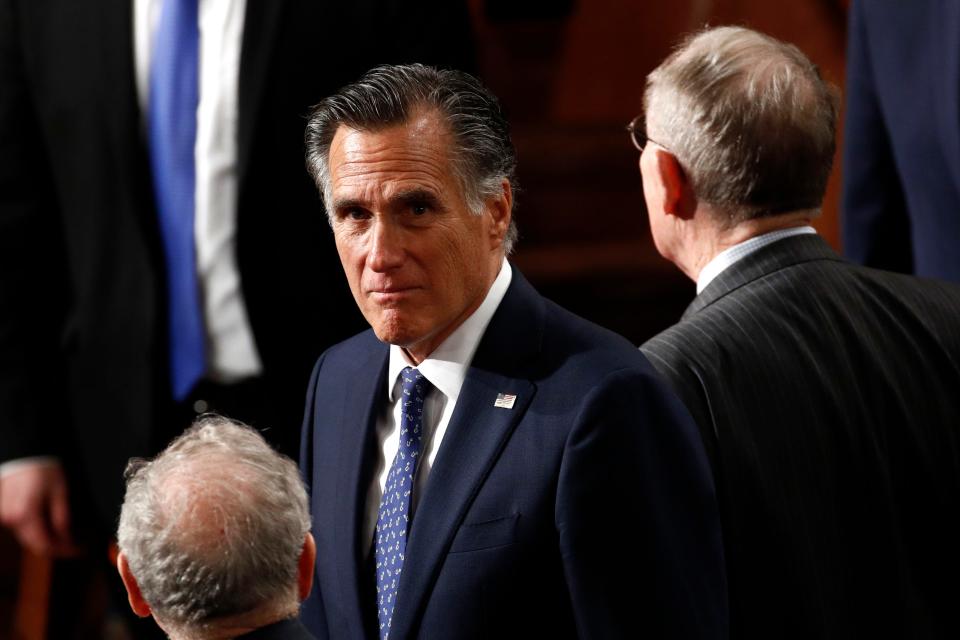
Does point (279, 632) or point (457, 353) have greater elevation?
point (457, 353)

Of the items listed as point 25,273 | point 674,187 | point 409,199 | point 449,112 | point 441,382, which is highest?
point 449,112

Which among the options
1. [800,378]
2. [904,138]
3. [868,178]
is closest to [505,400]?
[800,378]

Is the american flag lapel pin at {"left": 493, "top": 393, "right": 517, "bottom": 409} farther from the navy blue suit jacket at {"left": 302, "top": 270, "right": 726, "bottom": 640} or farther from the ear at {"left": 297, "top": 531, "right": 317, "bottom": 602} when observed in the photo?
the ear at {"left": 297, "top": 531, "right": 317, "bottom": 602}

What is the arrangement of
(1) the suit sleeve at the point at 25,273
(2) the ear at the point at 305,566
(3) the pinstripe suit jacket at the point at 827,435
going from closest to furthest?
(2) the ear at the point at 305,566 → (3) the pinstripe suit jacket at the point at 827,435 → (1) the suit sleeve at the point at 25,273

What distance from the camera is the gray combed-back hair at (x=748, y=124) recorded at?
2242 millimetres

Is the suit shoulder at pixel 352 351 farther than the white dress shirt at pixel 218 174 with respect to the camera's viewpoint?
No

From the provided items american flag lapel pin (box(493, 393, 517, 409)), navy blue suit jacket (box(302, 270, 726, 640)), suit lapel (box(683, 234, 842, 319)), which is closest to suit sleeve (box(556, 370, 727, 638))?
navy blue suit jacket (box(302, 270, 726, 640))

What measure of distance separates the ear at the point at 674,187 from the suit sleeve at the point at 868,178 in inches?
43.2

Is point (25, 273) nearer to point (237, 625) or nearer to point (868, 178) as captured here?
point (237, 625)

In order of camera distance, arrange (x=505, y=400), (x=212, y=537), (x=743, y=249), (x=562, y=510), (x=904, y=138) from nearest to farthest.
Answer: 1. (x=212, y=537)
2. (x=562, y=510)
3. (x=505, y=400)
4. (x=743, y=249)
5. (x=904, y=138)

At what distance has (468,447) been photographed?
192cm

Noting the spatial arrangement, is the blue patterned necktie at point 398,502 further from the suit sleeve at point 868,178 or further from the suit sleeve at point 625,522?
the suit sleeve at point 868,178

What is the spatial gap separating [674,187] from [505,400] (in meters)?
0.57

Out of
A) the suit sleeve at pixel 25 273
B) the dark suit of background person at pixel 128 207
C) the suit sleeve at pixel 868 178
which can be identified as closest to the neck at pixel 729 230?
the dark suit of background person at pixel 128 207
